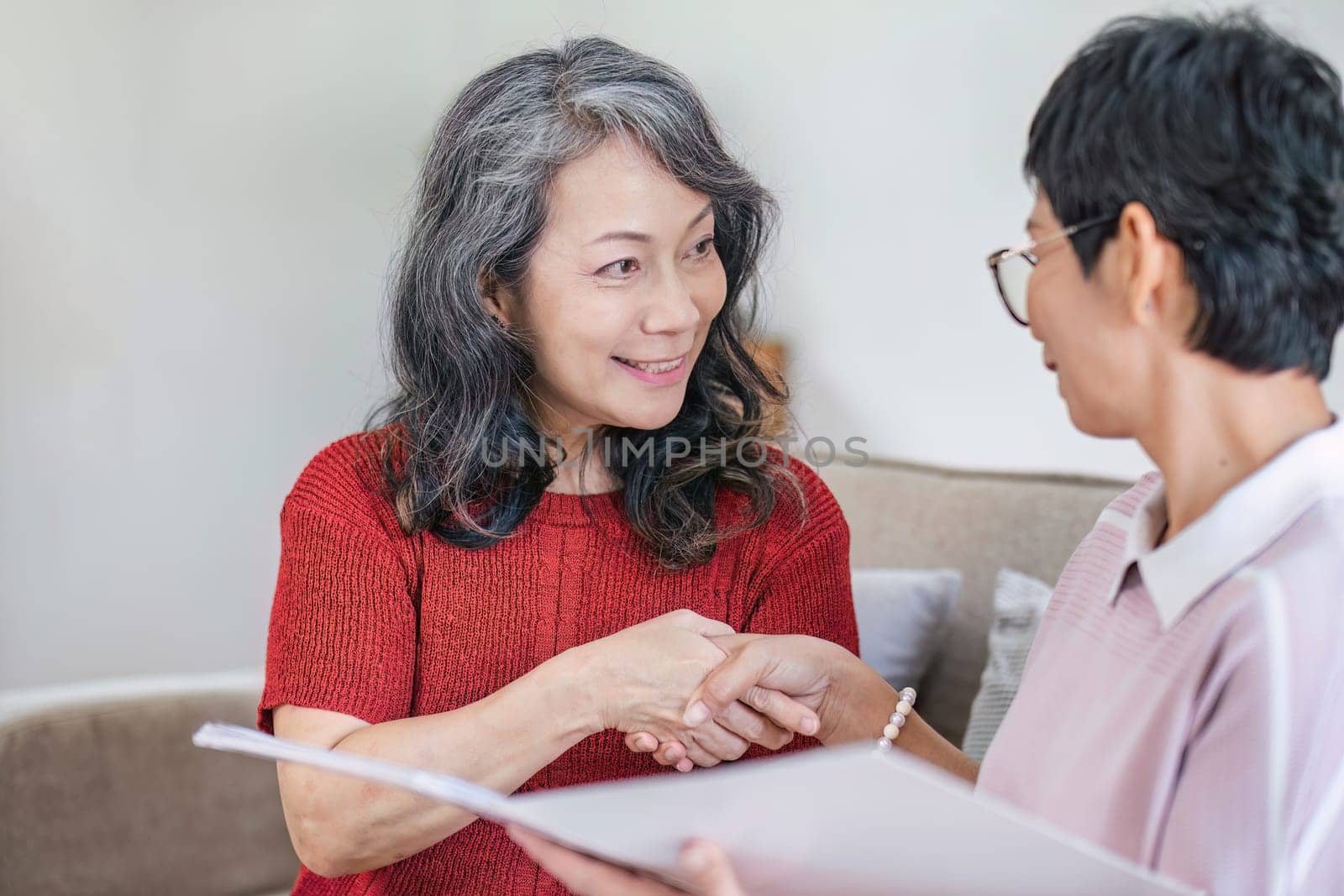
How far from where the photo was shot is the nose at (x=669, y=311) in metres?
1.35

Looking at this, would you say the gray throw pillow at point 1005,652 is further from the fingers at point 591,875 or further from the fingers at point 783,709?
the fingers at point 591,875

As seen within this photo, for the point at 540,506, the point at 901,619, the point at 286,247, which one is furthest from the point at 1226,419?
the point at 286,247

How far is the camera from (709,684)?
1218 millimetres

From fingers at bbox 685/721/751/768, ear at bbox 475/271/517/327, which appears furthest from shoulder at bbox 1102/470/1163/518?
ear at bbox 475/271/517/327

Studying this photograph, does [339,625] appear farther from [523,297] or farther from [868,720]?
[868,720]

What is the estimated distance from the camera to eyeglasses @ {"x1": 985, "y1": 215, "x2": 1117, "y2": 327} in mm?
877

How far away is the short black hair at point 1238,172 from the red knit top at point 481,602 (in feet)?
2.53

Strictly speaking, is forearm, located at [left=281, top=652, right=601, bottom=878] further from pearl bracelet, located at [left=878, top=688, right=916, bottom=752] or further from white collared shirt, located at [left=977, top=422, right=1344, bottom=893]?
white collared shirt, located at [left=977, top=422, right=1344, bottom=893]

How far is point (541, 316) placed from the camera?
4.62ft

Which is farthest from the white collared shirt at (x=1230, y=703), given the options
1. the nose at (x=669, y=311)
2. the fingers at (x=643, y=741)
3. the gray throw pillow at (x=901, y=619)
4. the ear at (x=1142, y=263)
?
the gray throw pillow at (x=901, y=619)

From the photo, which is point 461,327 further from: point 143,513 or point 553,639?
point 143,513

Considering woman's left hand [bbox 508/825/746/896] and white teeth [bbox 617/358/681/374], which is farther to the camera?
white teeth [bbox 617/358/681/374]

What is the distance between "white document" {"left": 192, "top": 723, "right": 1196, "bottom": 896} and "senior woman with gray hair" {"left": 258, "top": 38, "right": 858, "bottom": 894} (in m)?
0.42

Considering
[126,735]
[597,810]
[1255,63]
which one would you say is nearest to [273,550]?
[126,735]
